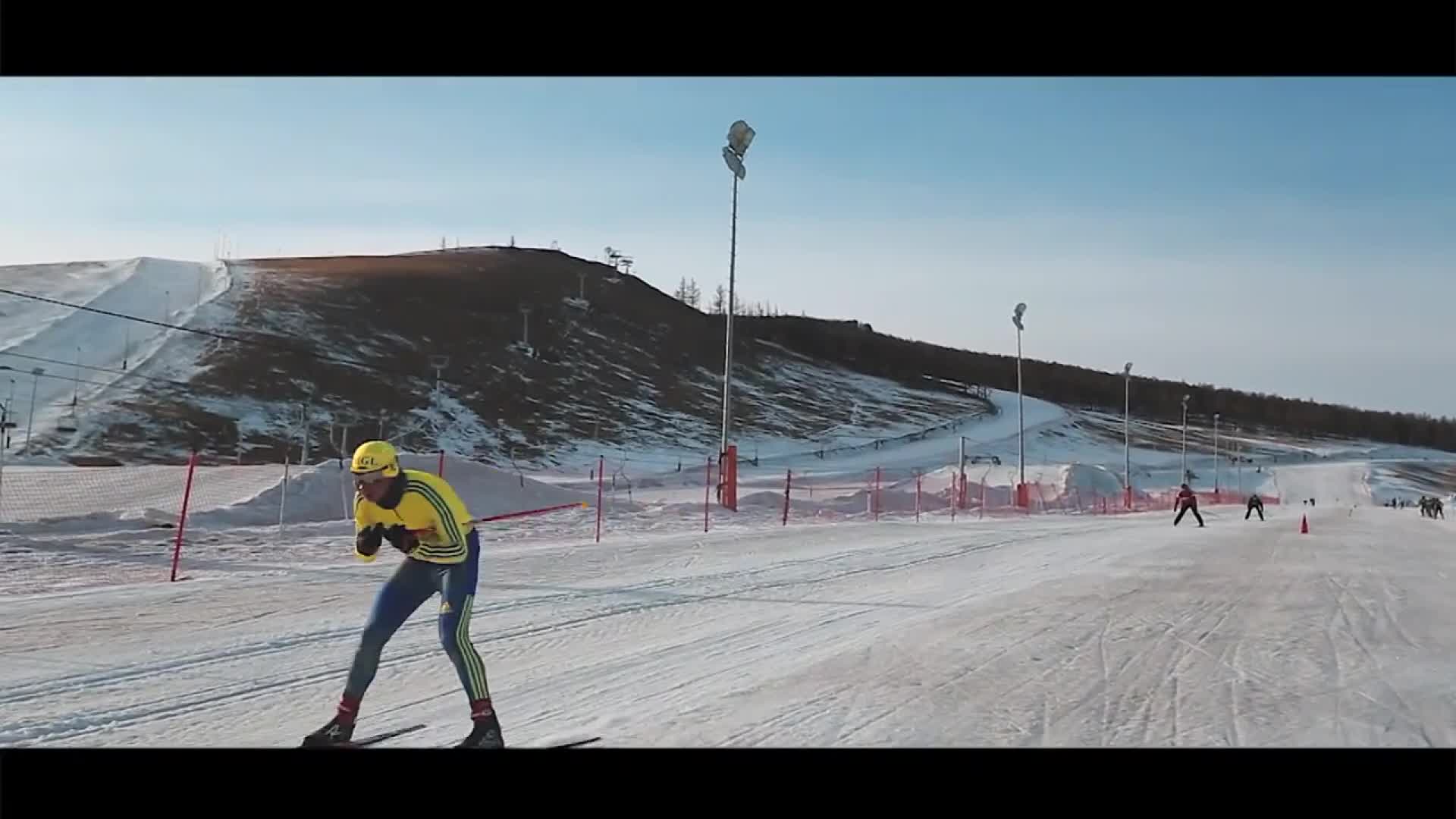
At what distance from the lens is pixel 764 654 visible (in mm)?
9648

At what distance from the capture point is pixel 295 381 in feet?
176

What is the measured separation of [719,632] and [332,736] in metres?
4.90

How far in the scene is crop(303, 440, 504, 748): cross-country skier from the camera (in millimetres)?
6211

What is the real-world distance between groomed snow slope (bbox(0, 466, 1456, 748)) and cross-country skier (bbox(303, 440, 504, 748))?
489 mm

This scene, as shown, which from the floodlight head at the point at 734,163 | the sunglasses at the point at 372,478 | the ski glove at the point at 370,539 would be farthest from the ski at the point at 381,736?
the floodlight head at the point at 734,163

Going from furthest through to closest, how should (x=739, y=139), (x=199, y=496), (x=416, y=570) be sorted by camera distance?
(x=739, y=139)
(x=199, y=496)
(x=416, y=570)

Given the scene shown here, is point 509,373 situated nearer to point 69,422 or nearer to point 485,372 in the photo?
point 485,372

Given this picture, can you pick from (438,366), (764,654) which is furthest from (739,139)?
Answer: (438,366)

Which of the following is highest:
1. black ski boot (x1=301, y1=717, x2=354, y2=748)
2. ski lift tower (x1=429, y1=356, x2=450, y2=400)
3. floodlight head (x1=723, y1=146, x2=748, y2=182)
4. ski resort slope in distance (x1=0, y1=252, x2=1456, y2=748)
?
floodlight head (x1=723, y1=146, x2=748, y2=182)

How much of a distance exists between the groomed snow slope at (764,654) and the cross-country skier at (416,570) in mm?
489

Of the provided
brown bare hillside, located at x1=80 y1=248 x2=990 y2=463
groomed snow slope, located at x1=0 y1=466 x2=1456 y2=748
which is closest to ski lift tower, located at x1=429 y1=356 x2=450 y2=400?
brown bare hillside, located at x1=80 y1=248 x2=990 y2=463

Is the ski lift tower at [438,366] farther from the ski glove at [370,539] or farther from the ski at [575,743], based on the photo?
the ski glove at [370,539]

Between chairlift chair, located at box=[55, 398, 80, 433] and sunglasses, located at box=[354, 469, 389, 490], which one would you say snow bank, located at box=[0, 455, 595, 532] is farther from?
chairlift chair, located at box=[55, 398, 80, 433]
